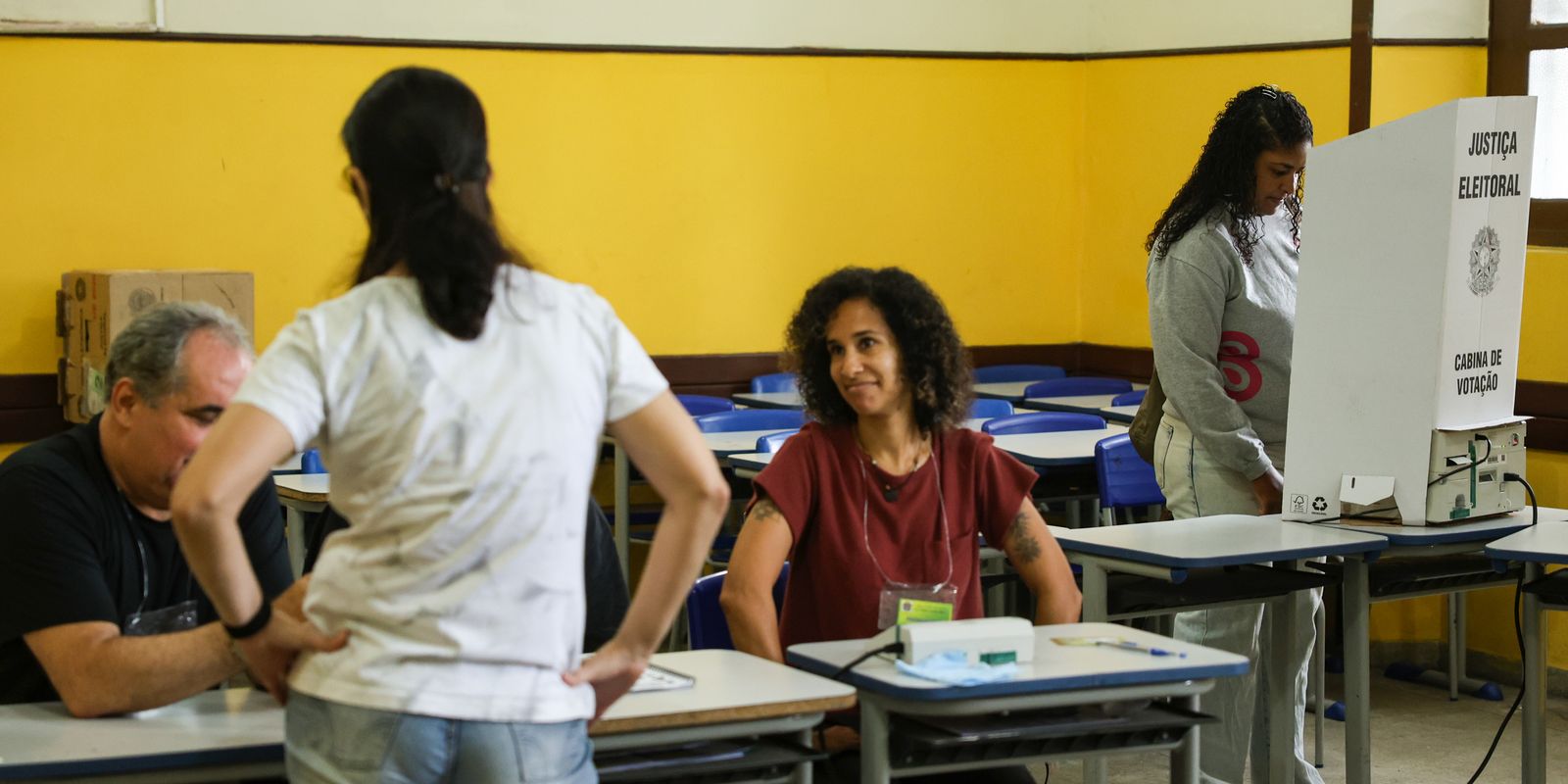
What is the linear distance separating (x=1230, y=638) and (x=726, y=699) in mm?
1920

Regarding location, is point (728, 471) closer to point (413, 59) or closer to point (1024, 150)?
point (413, 59)

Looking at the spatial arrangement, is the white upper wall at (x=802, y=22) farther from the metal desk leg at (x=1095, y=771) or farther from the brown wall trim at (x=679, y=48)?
the metal desk leg at (x=1095, y=771)

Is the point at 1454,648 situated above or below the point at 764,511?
below

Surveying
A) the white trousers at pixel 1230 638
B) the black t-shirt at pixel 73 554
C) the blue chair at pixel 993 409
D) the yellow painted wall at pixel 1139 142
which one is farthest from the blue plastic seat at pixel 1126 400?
the black t-shirt at pixel 73 554

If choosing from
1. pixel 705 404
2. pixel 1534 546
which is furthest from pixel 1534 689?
pixel 705 404

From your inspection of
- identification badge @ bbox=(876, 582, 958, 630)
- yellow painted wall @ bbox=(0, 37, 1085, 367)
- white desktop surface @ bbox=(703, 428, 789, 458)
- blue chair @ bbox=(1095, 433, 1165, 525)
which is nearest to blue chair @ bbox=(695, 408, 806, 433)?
white desktop surface @ bbox=(703, 428, 789, 458)

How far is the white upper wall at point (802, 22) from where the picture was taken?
19.8ft

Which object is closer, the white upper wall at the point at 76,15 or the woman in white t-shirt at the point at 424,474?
the woman in white t-shirt at the point at 424,474

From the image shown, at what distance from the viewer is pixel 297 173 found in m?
6.43

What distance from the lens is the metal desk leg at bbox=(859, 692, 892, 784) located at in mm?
2533

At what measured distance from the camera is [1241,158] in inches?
162

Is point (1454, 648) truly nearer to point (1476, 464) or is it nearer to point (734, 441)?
point (1476, 464)

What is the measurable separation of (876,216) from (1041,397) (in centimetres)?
103

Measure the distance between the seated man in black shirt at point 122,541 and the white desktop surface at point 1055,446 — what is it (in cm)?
290
